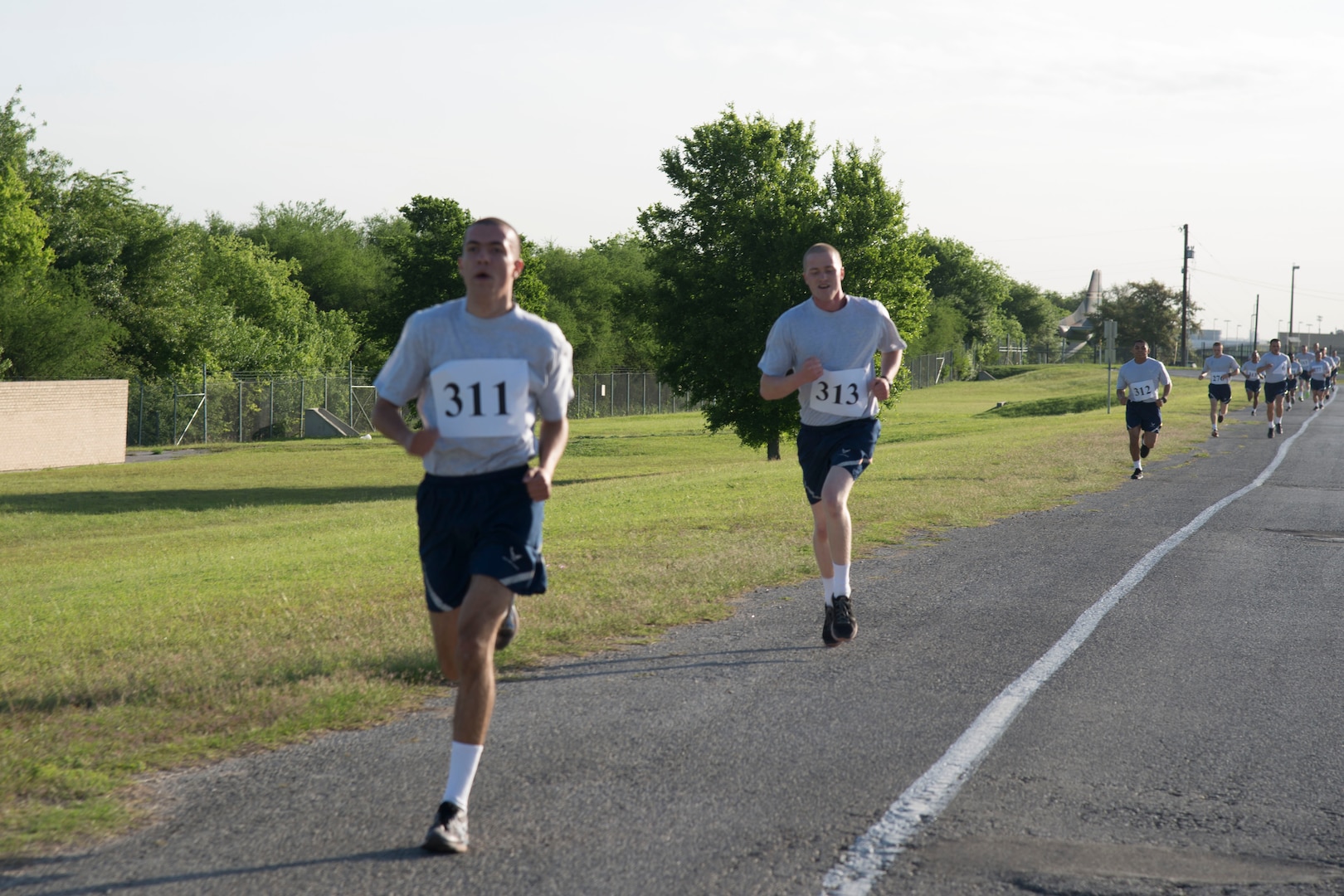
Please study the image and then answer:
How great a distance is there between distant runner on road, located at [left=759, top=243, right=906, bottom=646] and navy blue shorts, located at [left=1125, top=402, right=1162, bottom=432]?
43.0ft

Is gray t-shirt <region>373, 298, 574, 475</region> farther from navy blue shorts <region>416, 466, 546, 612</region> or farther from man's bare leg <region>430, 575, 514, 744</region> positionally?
man's bare leg <region>430, 575, 514, 744</region>

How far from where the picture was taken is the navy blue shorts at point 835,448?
710 cm

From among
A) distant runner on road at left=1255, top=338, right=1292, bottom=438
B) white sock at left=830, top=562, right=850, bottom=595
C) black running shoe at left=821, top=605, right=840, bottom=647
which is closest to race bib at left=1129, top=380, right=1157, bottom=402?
distant runner on road at left=1255, top=338, right=1292, bottom=438

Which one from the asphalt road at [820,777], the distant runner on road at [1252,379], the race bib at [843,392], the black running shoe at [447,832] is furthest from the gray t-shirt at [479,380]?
the distant runner on road at [1252,379]

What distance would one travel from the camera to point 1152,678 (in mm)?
6320

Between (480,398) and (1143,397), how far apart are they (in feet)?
55.4

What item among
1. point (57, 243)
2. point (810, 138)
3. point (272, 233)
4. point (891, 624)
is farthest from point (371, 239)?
point (891, 624)

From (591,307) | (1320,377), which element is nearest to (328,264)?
(591,307)

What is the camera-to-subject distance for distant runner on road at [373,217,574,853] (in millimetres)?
4160

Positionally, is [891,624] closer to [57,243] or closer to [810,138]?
[810,138]

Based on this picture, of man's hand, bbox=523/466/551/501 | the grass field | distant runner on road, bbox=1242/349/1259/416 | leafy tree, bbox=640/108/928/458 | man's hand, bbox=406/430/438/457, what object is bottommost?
the grass field

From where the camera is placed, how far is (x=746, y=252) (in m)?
35.2

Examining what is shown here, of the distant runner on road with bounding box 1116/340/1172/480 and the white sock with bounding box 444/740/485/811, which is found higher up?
the distant runner on road with bounding box 1116/340/1172/480

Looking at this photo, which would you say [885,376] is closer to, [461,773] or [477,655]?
[477,655]
